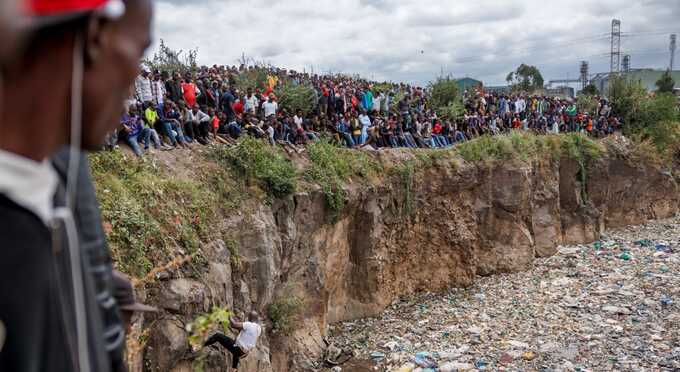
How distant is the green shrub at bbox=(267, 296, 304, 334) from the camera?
1127 cm

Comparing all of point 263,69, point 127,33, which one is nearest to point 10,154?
point 127,33

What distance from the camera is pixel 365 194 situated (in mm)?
14969

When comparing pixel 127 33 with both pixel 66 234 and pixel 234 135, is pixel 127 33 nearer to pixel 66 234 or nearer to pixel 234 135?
pixel 66 234

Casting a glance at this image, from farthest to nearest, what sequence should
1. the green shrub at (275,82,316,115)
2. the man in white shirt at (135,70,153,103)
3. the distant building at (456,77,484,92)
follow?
the distant building at (456,77,484,92), the green shrub at (275,82,316,115), the man in white shirt at (135,70,153,103)

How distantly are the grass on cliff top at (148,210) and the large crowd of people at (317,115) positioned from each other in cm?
71

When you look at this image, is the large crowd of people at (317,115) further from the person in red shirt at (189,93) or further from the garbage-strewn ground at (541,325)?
the garbage-strewn ground at (541,325)

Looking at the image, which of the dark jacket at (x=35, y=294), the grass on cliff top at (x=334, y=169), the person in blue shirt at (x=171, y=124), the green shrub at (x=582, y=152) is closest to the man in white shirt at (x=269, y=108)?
the grass on cliff top at (x=334, y=169)

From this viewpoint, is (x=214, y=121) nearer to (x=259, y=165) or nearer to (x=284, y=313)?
(x=259, y=165)

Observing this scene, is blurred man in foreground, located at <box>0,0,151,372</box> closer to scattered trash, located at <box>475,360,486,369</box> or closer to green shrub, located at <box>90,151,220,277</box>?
green shrub, located at <box>90,151,220,277</box>

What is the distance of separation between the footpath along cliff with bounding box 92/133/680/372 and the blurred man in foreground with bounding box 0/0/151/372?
5.71 feet

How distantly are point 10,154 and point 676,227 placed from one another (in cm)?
2965

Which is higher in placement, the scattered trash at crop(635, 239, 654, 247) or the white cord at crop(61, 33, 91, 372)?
the white cord at crop(61, 33, 91, 372)

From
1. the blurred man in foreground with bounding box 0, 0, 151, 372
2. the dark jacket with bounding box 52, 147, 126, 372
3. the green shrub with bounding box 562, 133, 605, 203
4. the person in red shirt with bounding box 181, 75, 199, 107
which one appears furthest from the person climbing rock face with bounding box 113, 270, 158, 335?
the green shrub with bounding box 562, 133, 605, 203

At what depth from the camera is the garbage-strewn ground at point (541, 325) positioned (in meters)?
13.0
